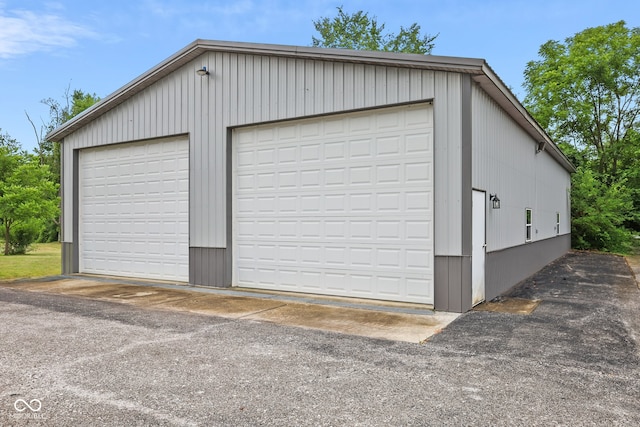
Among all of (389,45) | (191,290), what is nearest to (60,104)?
(389,45)

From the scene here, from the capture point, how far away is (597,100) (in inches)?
1017

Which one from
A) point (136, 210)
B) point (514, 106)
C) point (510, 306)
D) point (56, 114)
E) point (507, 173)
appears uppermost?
point (56, 114)

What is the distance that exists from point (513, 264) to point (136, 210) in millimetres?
8571

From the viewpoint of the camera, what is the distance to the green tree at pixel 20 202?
A: 1756 cm

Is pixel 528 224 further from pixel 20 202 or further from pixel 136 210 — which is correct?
pixel 20 202

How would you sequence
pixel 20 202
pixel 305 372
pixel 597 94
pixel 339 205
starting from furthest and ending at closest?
pixel 597 94 < pixel 20 202 < pixel 339 205 < pixel 305 372

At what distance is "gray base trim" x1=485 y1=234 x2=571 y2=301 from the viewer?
771 cm

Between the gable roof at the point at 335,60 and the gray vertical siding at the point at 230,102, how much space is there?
150 millimetres

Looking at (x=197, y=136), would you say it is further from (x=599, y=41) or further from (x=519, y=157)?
(x=599, y=41)

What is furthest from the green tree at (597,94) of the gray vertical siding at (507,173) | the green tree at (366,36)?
the gray vertical siding at (507,173)

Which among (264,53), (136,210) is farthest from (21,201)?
(264,53)

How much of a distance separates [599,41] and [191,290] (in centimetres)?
2779

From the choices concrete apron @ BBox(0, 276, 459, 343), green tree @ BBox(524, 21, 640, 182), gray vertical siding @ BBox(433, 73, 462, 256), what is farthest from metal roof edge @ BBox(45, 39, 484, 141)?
green tree @ BBox(524, 21, 640, 182)

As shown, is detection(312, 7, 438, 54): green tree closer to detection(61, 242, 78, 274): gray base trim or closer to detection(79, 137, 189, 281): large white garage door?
detection(79, 137, 189, 281): large white garage door
